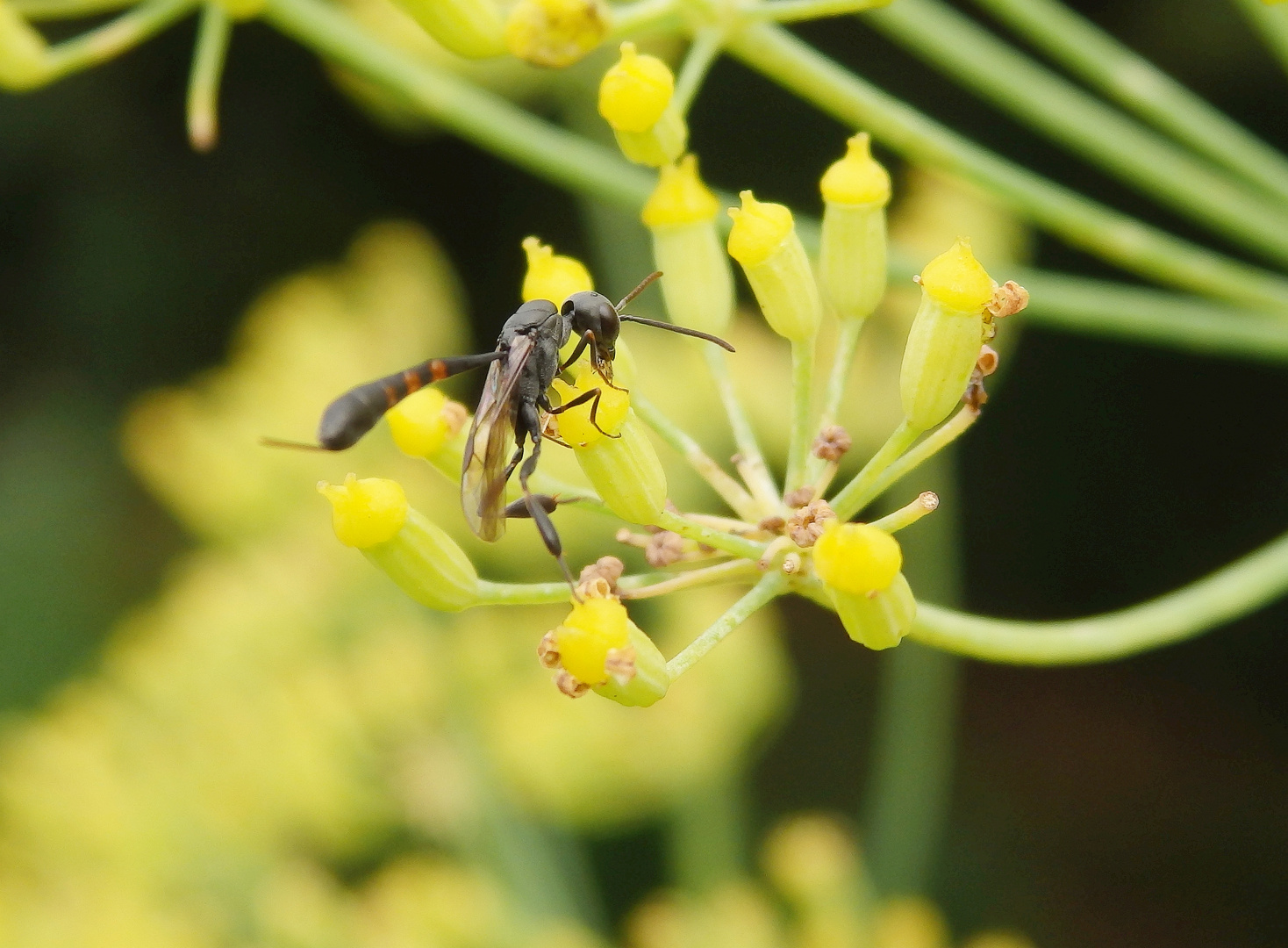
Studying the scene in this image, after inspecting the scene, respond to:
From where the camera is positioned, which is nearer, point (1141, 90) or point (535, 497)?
point (535, 497)

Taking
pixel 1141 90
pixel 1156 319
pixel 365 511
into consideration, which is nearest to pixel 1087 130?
pixel 1141 90

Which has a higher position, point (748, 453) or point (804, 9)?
point (804, 9)

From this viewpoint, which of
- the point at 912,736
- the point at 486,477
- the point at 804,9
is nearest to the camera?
the point at 804,9

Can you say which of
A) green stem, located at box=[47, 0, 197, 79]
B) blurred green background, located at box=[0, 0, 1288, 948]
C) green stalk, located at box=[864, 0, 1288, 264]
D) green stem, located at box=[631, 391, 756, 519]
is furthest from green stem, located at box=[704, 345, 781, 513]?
blurred green background, located at box=[0, 0, 1288, 948]

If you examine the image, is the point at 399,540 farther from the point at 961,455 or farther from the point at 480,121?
the point at 961,455

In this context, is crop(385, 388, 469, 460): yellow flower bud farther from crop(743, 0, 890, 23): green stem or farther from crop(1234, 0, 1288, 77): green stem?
crop(1234, 0, 1288, 77): green stem

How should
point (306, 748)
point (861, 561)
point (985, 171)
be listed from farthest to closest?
point (306, 748) → point (985, 171) → point (861, 561)

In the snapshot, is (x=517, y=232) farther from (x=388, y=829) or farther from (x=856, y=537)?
(x=856, y=537)
